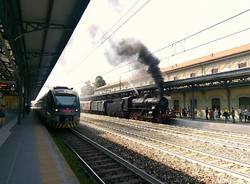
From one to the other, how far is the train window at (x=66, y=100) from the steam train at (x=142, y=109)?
373 inches

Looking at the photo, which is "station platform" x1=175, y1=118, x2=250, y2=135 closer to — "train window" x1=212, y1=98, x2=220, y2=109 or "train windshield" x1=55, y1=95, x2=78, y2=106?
"train window" x1=212, y1=98, x2=220, y2=109

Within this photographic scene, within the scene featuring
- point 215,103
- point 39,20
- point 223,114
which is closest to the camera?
point 39,20

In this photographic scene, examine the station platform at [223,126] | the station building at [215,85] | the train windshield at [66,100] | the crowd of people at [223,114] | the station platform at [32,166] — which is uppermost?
the station building at [215,85]

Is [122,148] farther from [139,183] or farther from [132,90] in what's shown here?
[132,90]

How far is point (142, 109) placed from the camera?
94.8ft

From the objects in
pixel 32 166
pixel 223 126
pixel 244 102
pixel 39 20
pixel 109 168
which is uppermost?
pixel 39 20

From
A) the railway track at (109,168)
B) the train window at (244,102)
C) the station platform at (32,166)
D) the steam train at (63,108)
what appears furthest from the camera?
the train window at (244,102)

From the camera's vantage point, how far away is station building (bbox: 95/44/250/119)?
81.8 ft

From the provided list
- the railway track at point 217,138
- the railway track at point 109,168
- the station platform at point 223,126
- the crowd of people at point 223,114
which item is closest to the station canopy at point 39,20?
the railway track at point 109,168

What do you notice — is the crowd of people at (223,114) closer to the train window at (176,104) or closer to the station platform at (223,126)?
the train window at (176,104)

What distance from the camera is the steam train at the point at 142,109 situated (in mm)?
26391

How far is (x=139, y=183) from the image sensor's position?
23.8 ft

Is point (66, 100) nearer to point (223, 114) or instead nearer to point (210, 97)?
point (223, 114)

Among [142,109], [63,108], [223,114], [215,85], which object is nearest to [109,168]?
[63,108]
